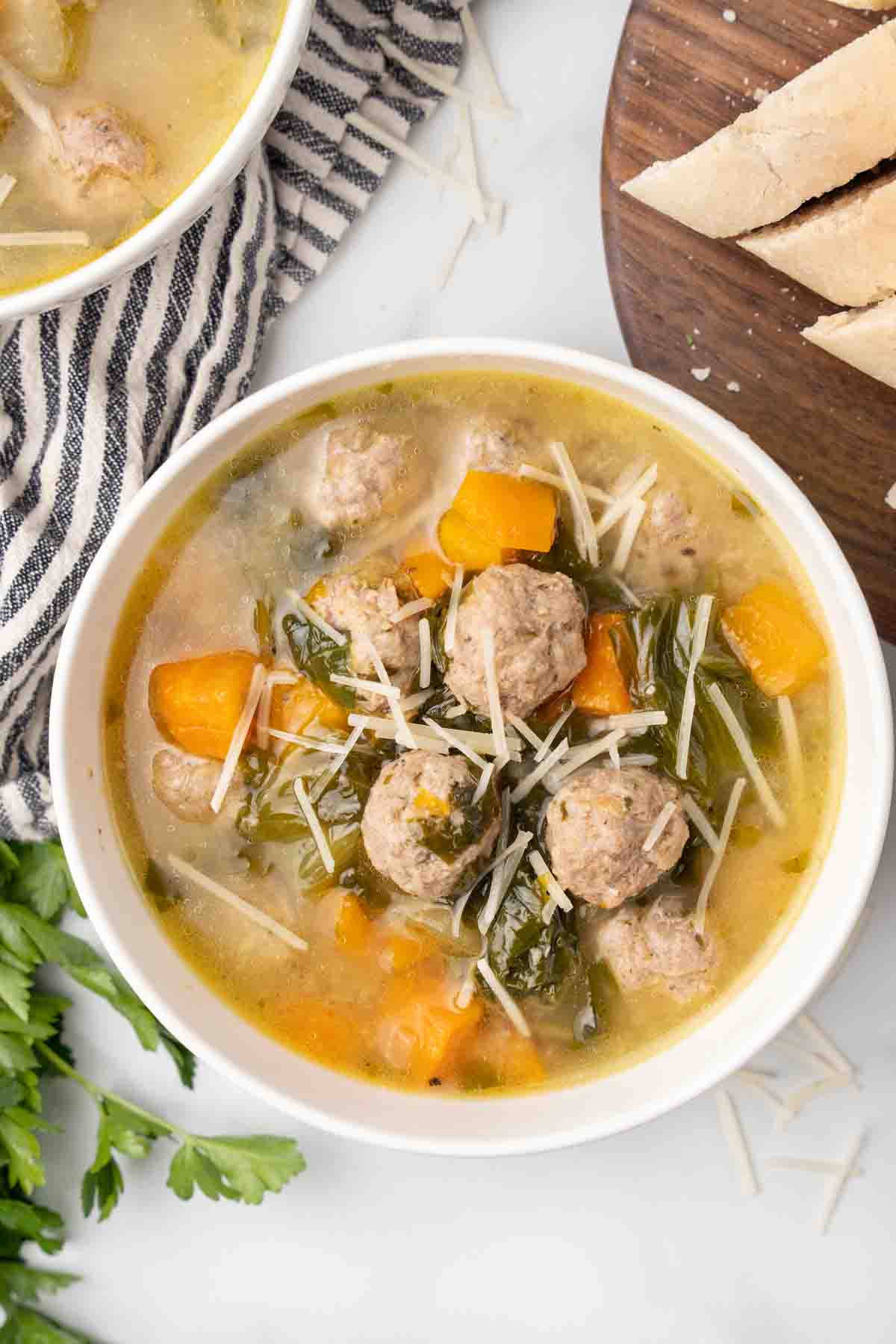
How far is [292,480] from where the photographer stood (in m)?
2.34

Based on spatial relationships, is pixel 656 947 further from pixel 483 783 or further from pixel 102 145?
pixel 102 145

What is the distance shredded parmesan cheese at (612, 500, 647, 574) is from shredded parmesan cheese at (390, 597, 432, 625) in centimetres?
31

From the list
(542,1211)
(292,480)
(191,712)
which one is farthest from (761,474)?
(542,1211)

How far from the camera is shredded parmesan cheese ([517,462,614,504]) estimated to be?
88.0 inches

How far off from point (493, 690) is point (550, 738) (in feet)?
0.51

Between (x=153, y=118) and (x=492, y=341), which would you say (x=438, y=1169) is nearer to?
(x=492, y=341)

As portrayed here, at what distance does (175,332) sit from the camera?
2.62 m

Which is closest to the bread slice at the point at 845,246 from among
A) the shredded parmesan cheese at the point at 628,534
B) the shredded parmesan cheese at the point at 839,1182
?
the shredded parmesan cheese at the point at 628,534

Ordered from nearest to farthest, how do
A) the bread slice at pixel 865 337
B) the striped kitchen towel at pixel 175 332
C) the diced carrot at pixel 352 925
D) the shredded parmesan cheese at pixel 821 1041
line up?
the bread slice at pixel 865 337 → the diced carrot at pixel 352 925 → the striped kitchen towel at pixel 175 332 → the shredded parmesan cheese at pixel 821 1041

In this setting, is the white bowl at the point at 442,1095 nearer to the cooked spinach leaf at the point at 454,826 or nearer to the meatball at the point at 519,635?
the meatball at the point at 519,635

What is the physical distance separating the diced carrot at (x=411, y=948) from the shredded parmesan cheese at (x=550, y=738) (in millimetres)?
376

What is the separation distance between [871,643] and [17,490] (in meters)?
1.57

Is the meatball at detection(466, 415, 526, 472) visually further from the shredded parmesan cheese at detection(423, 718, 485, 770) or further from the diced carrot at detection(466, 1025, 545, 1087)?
the diced carrot at detection(466, 1025, 545, 1087)

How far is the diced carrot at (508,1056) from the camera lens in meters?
2.39
